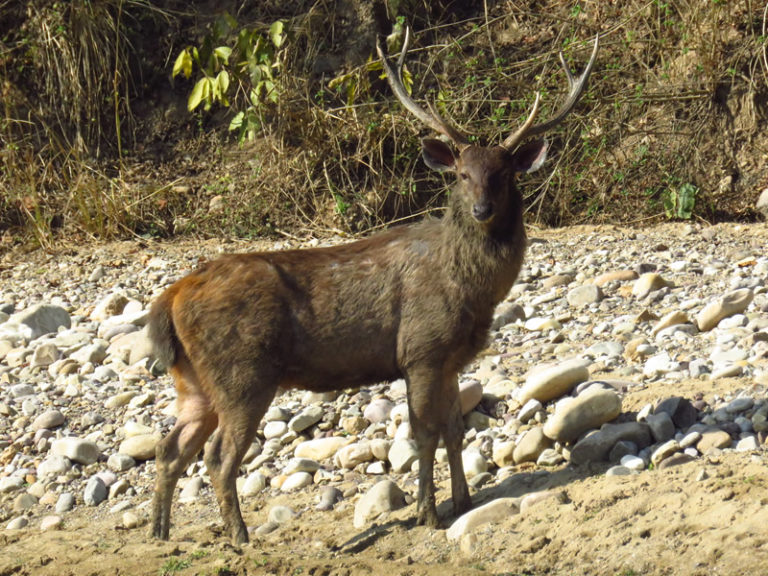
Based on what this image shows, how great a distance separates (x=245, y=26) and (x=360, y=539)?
9.02 meters

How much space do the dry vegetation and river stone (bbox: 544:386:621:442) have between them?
6004mm

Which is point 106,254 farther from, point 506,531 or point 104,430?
point 506,531

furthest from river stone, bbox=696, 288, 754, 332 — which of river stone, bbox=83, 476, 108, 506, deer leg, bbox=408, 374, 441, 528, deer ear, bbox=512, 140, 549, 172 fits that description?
river stone, bbox=83, 476, 108, 506

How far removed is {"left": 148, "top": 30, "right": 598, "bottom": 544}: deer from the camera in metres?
6.03

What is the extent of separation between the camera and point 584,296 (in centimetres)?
928

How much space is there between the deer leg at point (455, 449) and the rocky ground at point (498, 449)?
0.37 ft

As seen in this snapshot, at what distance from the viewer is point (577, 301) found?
9.27 meters

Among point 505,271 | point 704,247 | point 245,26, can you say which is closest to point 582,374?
point 505,271

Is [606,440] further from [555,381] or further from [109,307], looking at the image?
[109,307]

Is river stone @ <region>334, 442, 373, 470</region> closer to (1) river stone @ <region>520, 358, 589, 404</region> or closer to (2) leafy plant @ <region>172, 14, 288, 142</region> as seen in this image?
(1) river stone @ <region>520, 358, 589, 404</region>

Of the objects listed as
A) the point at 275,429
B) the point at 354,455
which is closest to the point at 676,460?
the point at 354,455

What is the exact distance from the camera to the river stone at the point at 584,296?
9.22 m

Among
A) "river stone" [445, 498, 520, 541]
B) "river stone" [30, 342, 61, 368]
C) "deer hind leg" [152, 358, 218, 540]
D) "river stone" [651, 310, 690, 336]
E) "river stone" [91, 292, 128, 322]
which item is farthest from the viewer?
"river stone" [91, 292, 128, 322]

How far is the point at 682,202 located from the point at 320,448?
6298 millimetres
